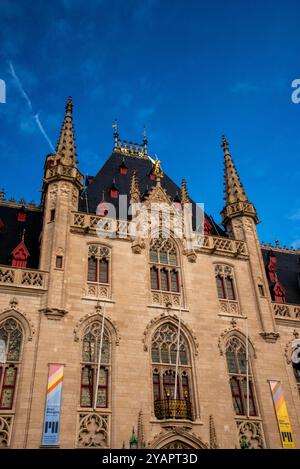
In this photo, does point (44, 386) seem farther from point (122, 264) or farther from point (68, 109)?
point (68, 109)

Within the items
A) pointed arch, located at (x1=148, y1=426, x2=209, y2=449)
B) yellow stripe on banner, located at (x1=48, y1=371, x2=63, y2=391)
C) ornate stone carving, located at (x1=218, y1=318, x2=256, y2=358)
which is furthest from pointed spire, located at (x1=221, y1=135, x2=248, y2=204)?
yellow stripe on banner, located at (x1=48, y1=371, x2=63, y2=391)

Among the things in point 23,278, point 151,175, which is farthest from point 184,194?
point 23,278

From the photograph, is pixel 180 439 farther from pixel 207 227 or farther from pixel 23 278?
pixel 207 227

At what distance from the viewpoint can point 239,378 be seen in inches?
835

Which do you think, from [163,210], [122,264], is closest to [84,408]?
[122,264]

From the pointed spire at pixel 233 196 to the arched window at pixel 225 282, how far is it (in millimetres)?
4363

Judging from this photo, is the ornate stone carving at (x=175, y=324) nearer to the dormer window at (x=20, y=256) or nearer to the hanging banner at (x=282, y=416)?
the hanging banner at (x=282, y=416)

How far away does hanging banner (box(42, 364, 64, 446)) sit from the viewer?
54.1ft

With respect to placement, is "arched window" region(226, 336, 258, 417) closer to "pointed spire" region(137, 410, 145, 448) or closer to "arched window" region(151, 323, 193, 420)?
"arched window" region(151, 323, 193, 420)

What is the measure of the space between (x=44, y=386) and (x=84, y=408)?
73.1 inches

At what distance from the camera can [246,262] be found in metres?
25.5

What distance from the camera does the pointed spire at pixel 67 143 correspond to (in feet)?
82.2

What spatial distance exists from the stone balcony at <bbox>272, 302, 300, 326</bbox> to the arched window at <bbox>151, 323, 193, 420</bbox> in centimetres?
586

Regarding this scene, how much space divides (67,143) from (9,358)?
1312 cm
